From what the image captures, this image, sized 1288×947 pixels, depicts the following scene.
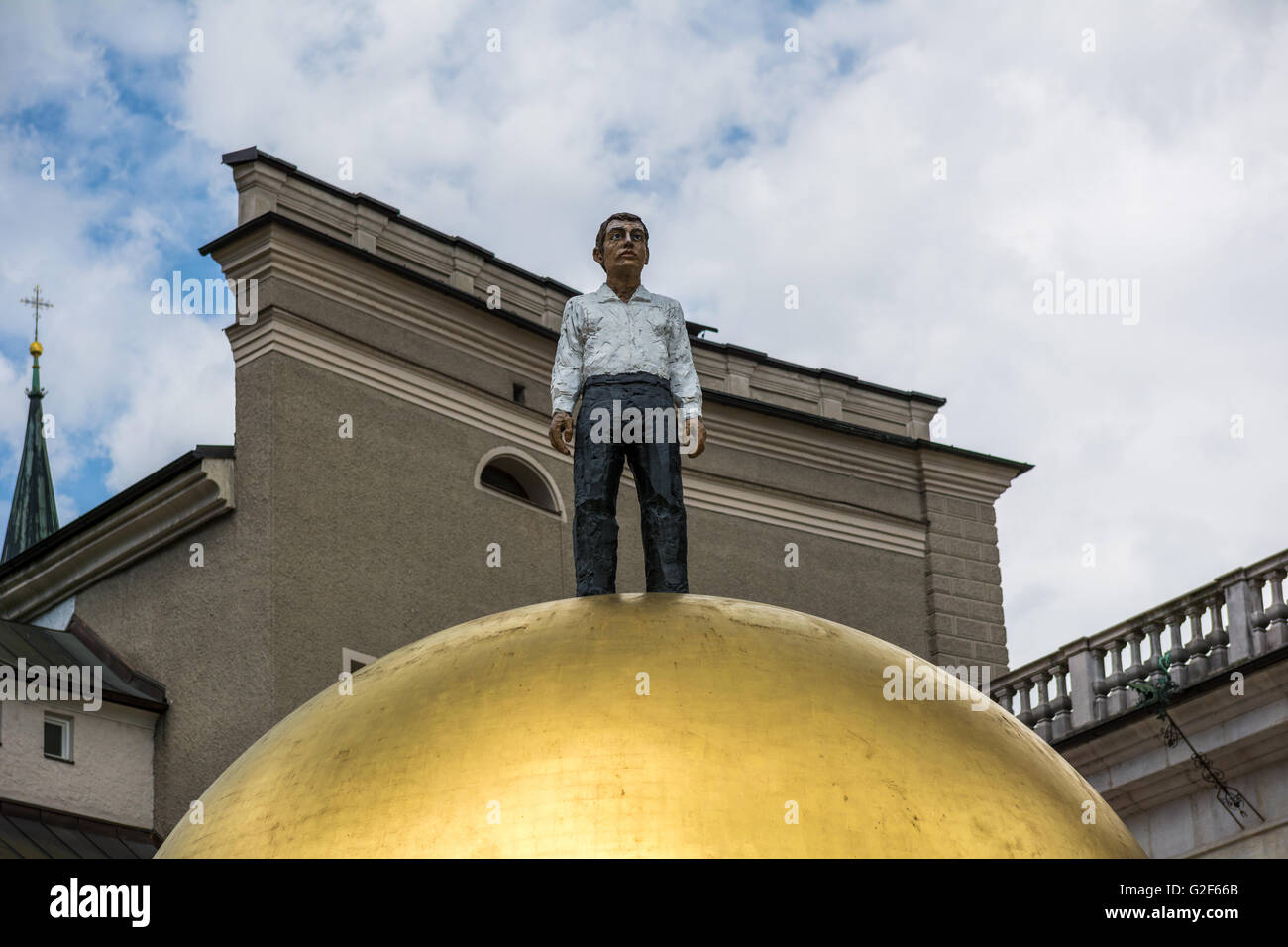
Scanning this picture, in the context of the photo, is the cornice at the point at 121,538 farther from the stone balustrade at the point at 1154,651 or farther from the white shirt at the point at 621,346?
the white shirt at the point at 621,346

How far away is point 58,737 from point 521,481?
21.6 feet

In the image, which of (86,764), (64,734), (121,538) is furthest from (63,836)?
(121,538)

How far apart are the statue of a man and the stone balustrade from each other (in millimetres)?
12803

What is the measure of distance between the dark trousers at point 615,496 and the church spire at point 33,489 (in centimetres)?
4105

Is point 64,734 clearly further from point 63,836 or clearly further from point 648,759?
point 648,759

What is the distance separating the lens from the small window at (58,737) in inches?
797

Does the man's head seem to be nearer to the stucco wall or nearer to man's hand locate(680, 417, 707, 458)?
man's hand locate(680, 417, 707, 458)

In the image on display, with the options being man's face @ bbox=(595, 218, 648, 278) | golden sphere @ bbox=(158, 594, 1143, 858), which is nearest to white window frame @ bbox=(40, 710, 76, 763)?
man's face @ bbox=(595, 218, 648, 278)

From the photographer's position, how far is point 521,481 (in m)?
24.5

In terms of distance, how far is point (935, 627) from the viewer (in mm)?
27672

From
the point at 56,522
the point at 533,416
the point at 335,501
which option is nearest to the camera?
the point at 335,501
